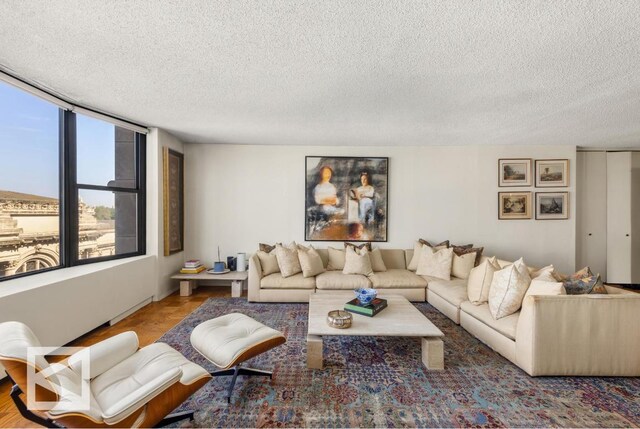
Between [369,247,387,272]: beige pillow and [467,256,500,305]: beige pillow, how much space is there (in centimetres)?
147

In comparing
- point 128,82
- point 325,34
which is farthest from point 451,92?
point 128,82

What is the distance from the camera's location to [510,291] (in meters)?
2.42

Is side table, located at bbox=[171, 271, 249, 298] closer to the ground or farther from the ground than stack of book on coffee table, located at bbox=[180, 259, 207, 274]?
closer to the ground

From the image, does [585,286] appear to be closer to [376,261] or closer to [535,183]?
[376,261]

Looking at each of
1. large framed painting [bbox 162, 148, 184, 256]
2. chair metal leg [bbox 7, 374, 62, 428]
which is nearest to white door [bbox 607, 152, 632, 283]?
chair metal leg [bbox 7, 374, 62, 428]

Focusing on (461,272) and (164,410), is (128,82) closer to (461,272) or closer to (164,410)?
(164,410)

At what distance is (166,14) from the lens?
5.22ft

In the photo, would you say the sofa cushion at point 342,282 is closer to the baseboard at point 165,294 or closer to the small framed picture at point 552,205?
the baseboard at point 165,294

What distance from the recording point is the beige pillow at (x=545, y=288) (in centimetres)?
216

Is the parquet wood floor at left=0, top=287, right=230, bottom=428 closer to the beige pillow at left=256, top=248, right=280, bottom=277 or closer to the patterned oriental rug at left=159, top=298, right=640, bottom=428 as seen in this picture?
the patterned oriental rug at left=159, top=298, right=640, bottom=428

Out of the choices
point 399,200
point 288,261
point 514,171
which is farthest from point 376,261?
point 514,171

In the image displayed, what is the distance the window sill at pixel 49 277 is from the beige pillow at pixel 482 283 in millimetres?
4154

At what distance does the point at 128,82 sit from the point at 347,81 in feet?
6.74

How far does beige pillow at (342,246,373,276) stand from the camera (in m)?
4.02
